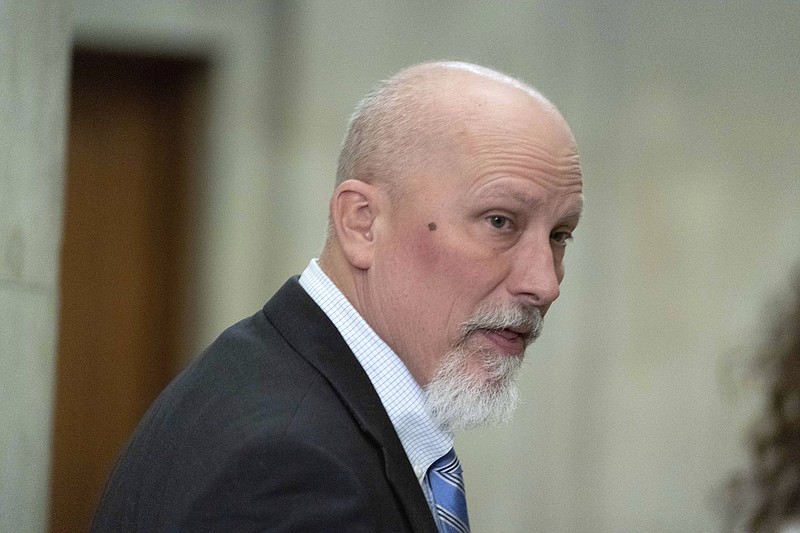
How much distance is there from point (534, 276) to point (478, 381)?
230 millimetres

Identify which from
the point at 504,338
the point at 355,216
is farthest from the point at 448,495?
the point at 355,216

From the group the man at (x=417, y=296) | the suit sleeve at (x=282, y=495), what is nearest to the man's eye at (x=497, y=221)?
the man at (x=417, y=296)

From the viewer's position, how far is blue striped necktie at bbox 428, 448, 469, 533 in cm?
211

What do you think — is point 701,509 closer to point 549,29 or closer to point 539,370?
point 539,370

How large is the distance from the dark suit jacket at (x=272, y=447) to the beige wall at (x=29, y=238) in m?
0.65

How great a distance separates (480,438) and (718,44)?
2.49 meters

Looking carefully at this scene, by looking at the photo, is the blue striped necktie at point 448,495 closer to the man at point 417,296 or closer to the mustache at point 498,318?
the man at point 417,296

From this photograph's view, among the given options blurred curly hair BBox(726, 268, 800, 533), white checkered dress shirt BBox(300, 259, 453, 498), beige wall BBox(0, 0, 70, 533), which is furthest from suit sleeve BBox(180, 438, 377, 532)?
blurred curly hair BBox(726, 268, 800, 533)

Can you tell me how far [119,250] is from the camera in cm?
606

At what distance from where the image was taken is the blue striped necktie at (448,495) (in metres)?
2.11

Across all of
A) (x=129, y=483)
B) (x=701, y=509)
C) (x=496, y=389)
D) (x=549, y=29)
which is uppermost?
(x=549, y=29)

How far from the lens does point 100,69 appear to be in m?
5.94

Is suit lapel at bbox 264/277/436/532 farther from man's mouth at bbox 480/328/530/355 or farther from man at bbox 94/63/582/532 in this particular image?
man's mouth at bbox 480/328/530/355

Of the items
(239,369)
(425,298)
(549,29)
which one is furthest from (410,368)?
(549,29)
